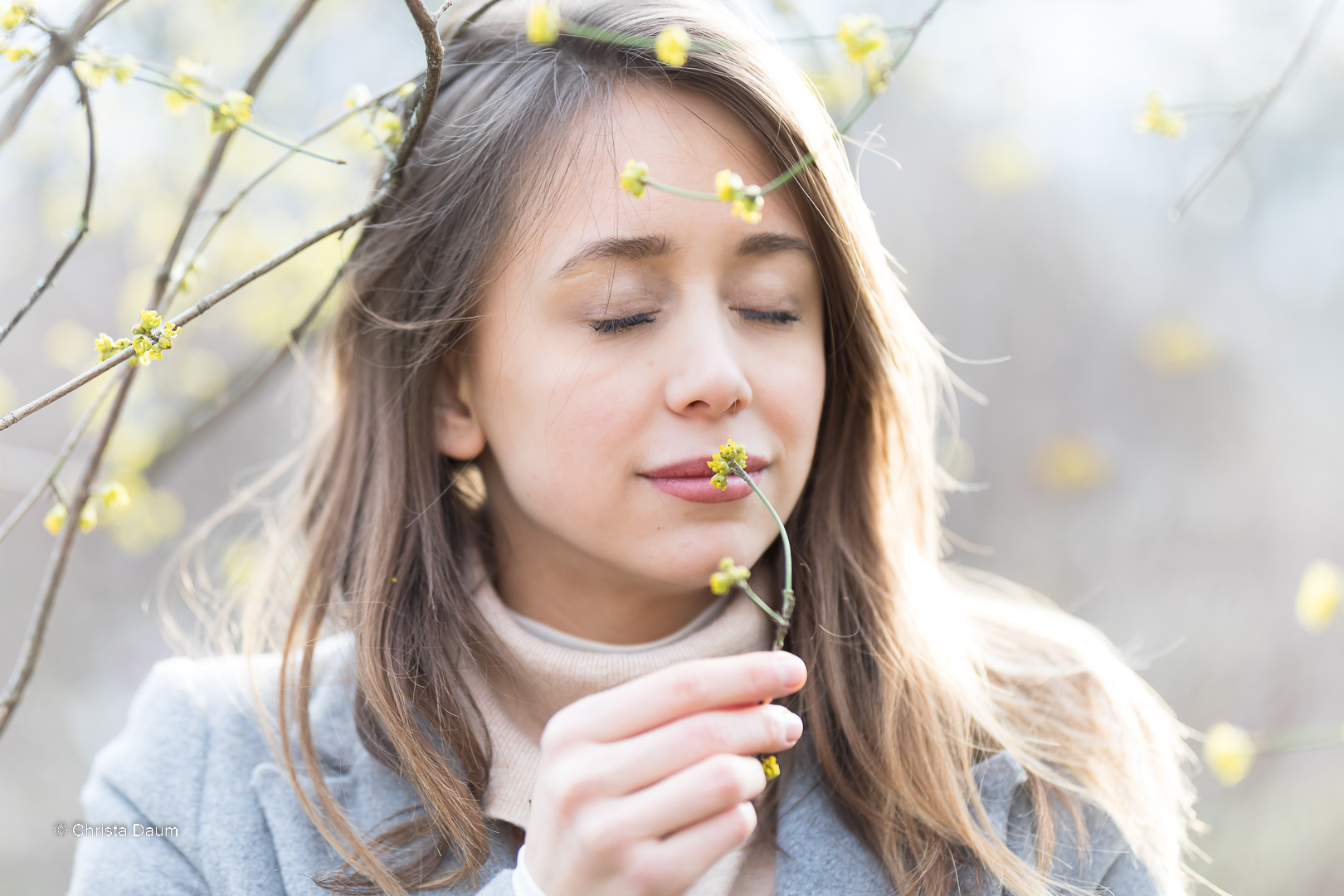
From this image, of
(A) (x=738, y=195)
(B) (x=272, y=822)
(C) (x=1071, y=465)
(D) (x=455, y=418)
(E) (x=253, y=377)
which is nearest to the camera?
(A) (x=738, y=195)

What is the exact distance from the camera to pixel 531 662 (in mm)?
1381

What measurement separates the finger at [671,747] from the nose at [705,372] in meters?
0.42

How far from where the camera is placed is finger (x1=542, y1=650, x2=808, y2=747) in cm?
86

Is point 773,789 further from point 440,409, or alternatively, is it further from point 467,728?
point 440,409

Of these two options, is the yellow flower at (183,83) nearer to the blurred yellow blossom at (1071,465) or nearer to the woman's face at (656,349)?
the woman's face at (656,349)

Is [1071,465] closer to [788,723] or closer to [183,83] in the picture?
[788,723]

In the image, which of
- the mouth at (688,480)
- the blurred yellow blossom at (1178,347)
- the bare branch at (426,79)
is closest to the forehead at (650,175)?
the bare branch at (426,79)

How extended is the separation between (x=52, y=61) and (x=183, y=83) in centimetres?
29

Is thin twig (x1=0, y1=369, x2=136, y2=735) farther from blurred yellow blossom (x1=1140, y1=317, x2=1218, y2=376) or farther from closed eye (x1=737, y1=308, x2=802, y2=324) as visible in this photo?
blurred yellow blossom (x1=1140, y1=317, x2=1218, y2=376)

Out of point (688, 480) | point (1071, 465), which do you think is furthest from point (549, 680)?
point (1071, 465)

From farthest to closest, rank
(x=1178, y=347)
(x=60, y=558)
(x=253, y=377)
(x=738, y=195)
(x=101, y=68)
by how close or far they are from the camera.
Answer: (x=1178, y=347), (x=253, y=377), (x=60, y=558), (x=101, y=68), (x=738, y=195)

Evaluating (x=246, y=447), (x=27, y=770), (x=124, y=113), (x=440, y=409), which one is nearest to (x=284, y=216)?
(x=124, y=113)

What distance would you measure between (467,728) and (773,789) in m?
0.47

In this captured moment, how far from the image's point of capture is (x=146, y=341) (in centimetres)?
86
